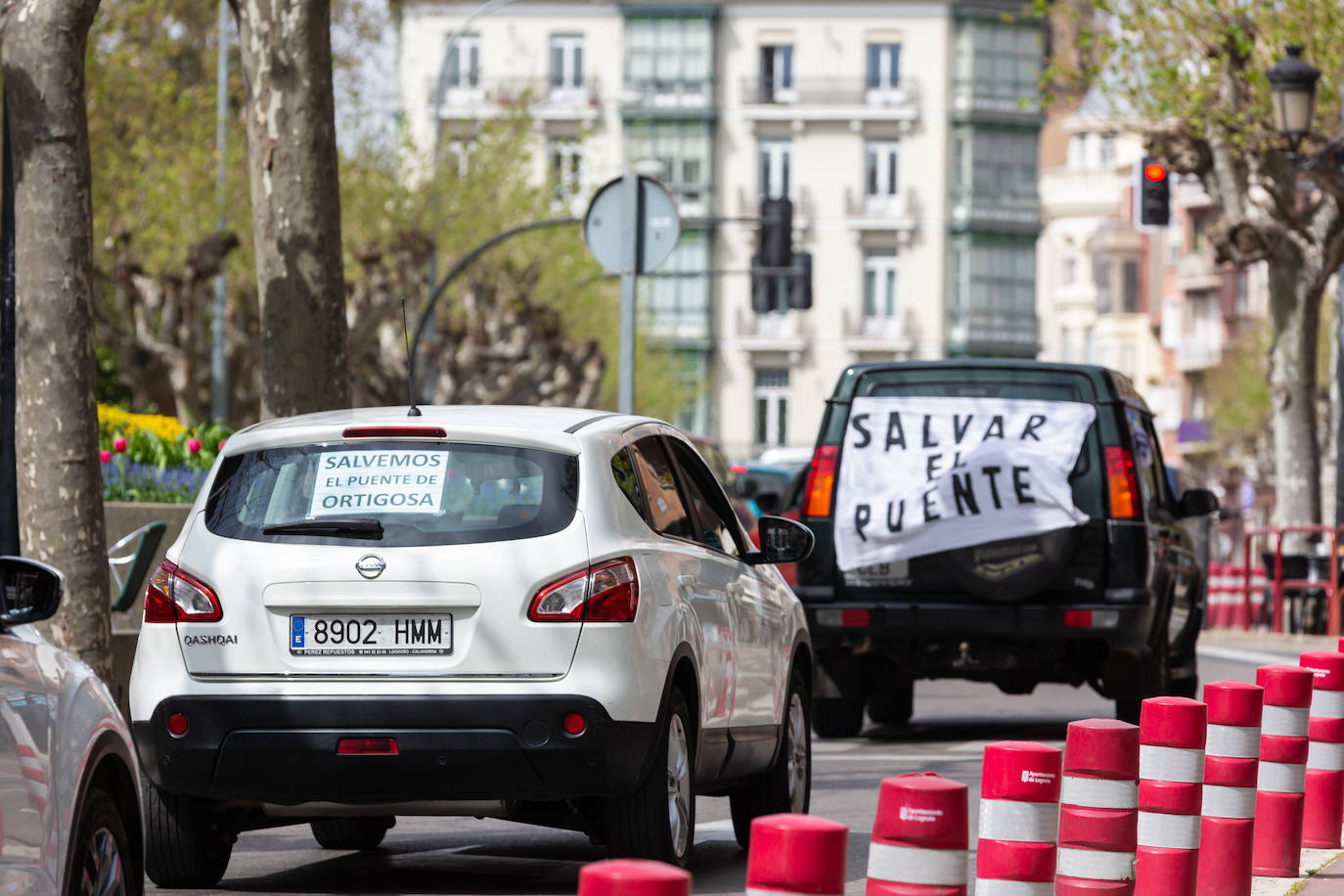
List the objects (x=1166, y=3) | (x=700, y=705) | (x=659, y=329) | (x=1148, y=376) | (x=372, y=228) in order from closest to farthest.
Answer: (x=700, y=705) → (x=1166, y=3) → (x=372, y=228) → (x=659, y=329) → (x=1148, y=376)

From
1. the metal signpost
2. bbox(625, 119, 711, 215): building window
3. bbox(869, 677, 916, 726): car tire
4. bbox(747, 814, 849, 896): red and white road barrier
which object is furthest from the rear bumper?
bbox(625, 119, 711, 215): building window

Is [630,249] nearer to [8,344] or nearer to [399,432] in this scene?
[8,344]

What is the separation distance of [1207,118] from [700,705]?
77.4 feet

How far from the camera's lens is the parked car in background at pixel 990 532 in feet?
45.9

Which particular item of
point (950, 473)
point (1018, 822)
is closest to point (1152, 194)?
point (950, 473)

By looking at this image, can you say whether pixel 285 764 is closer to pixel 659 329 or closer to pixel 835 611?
pixel 835 611

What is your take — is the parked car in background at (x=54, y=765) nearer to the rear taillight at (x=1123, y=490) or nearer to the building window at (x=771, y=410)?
the rear taillight at (x=1123, y=490)

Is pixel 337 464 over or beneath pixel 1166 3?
beneath

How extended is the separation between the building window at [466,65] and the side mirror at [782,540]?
7407 cm

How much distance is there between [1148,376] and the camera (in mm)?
120062

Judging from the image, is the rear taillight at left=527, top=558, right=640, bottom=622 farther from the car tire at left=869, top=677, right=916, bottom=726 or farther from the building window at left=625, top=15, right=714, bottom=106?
the building window at left=625, top=15, right=714, bottom=106

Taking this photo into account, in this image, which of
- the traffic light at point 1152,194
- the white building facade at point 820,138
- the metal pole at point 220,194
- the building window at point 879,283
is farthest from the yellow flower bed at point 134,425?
the building window at point 879,283

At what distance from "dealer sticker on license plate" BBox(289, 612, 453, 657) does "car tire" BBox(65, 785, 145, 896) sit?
170cm

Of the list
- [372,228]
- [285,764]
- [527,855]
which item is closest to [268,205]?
[527,855]
